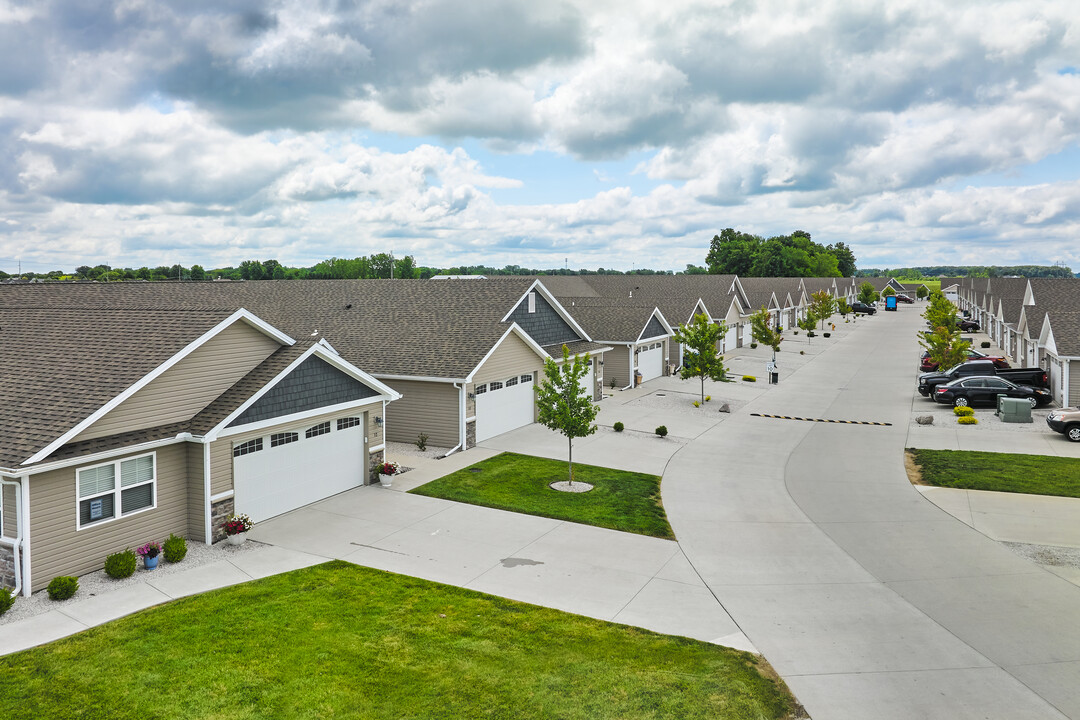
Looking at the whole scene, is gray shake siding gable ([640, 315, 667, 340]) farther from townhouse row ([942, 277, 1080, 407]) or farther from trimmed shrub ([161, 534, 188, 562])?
trimmed shrub ([161, 534, 188, 562])

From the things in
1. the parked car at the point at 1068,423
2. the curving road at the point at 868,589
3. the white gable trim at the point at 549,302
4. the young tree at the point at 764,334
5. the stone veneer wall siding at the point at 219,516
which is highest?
the white gable trim at the point at 549,302

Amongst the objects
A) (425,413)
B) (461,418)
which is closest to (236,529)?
(461,418)

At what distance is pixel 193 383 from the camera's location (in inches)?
656

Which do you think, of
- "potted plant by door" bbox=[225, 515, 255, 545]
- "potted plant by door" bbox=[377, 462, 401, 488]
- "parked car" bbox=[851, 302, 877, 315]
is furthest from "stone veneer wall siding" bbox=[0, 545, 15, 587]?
"parked car" bbox=[851, 302, 877, 315]

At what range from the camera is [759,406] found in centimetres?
3616

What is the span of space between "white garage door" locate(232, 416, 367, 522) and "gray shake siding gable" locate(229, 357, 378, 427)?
0.66 meters

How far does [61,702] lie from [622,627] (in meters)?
8.26

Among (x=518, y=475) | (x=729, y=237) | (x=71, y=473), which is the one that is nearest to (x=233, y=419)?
(x=71, y=473)

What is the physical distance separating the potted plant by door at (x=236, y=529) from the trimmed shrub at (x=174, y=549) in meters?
1.11

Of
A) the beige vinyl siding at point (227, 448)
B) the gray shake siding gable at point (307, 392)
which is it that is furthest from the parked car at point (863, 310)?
the beige vinyl siding at point (227, 448)

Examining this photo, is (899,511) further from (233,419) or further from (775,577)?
(233,419)

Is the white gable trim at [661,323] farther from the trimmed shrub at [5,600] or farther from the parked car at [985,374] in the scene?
the trimmed shrub at [5,600]

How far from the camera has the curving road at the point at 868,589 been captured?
10.2 meters

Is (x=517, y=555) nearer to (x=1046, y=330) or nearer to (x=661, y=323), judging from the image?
(x=661, y=323)
